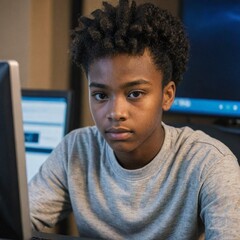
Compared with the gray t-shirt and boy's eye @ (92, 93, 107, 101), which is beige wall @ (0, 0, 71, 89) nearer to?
the gray t-shirt

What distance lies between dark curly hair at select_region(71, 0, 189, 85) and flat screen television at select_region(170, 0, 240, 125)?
69cm

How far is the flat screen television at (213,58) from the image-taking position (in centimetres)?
181

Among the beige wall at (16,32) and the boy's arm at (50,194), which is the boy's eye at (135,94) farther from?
the beige wall at (16,32)

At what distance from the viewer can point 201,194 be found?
1.07m

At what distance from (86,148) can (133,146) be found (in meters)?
0.22

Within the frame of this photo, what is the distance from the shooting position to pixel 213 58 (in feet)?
6.06

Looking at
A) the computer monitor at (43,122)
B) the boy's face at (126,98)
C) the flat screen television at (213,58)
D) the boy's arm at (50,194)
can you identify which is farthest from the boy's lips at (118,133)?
the flat screen television at (213,58)

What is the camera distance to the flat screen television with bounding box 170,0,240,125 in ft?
5.93

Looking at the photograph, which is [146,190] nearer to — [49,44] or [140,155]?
[140,155]

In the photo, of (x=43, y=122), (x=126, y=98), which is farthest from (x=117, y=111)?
(x=43, y=122)

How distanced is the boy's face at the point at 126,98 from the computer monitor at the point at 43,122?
645mm

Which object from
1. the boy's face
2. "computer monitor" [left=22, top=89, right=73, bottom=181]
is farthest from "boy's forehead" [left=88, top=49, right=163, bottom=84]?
"computer monitor" [left=22, top=89, right=73, bottom=181]

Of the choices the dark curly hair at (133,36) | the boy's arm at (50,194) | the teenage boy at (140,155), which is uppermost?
the dark curly hair at (133,36)

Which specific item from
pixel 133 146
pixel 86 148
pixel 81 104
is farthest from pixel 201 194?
pixel 81 104
